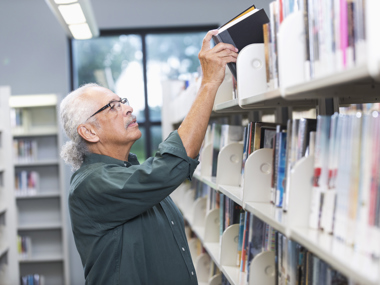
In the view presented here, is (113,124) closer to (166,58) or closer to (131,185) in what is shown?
(131,185)

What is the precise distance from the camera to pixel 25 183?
5.36 meters

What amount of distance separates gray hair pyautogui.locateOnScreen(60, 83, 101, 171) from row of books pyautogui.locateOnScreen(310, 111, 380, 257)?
3.25ft

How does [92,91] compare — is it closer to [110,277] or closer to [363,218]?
[110,277]

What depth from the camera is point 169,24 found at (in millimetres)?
5750

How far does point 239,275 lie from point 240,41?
944mm

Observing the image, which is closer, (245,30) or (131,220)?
(245,30)

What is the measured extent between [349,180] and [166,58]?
508cm

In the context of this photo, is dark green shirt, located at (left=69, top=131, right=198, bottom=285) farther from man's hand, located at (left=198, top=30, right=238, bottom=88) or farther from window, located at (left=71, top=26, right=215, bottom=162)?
window, located at (left=71, top=26, right=215, bottom=162)

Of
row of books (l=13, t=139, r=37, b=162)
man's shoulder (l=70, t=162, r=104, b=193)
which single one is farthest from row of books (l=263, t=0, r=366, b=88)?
row of books (l=13, t=139, r=37, b=162)

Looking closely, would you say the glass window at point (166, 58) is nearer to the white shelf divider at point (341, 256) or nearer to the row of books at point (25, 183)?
the row of books at point (25, 183)

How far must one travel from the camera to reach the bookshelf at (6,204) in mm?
4156

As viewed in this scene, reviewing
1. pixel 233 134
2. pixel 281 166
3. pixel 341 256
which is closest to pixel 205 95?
pixel 281 166

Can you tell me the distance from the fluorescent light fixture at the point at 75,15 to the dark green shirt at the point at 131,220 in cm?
194

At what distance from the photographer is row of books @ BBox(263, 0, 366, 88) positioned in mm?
935
